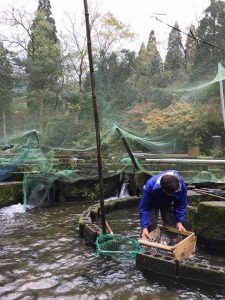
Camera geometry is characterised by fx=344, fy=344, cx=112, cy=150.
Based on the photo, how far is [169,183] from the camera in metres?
4.74

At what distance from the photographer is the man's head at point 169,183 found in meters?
4.75

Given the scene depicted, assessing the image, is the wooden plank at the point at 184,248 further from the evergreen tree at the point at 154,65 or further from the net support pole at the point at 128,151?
the evergreen tree at the point at 154,65

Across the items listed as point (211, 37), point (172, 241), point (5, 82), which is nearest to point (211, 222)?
point (172, 241)

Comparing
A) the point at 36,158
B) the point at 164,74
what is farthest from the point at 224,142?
the point at 36,158

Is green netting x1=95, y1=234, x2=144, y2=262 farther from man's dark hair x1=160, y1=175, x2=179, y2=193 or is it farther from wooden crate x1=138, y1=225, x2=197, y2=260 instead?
man's dark hair x1=160, y1=175, x2=179, y2=193

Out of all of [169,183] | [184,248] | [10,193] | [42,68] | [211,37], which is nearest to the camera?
[169,183]

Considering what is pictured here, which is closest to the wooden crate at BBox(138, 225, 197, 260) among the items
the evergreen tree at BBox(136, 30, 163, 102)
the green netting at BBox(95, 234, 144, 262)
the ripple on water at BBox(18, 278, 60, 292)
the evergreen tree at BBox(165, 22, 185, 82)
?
the green netting at BBox(95, 234, 144, 262)

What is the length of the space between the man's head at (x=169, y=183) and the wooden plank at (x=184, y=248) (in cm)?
77

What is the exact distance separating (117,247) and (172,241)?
102 centimetres

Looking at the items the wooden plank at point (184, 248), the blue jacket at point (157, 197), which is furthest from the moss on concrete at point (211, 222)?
the blue jacket at point (157, 197)

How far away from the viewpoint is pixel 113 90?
18578 mm

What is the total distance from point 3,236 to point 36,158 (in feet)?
14.8

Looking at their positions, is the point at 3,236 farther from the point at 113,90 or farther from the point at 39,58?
the point at 39,58

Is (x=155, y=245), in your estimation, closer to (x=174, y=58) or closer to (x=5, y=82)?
(x=5, y=82)
